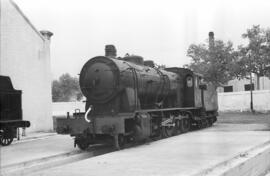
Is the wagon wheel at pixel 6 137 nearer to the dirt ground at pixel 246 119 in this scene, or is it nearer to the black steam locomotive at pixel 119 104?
the black steam locomotive at pixel 119 104

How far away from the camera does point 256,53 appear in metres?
36.2

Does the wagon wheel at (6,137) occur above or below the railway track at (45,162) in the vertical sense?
above

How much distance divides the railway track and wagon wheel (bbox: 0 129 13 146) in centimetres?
299

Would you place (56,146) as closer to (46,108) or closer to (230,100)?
(46,108)

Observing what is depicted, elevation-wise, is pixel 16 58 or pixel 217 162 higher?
pixel 16 58

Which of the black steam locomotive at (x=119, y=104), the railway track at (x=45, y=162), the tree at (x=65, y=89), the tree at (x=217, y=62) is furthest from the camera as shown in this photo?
the tree at (x=65, y=89)

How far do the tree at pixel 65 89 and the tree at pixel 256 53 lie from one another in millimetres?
30406

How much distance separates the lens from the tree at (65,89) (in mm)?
61281

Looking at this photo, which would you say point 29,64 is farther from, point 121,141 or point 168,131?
point 121,141

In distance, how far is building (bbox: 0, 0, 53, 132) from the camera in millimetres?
17495

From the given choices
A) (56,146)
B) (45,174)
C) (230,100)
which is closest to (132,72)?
(56,146)

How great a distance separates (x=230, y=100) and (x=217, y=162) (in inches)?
1197

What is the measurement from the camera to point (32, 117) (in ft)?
64.6

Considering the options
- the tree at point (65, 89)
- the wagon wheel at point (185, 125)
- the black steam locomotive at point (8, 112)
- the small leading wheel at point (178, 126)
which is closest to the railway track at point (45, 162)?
the black steam locomotive at point (8, 112)
